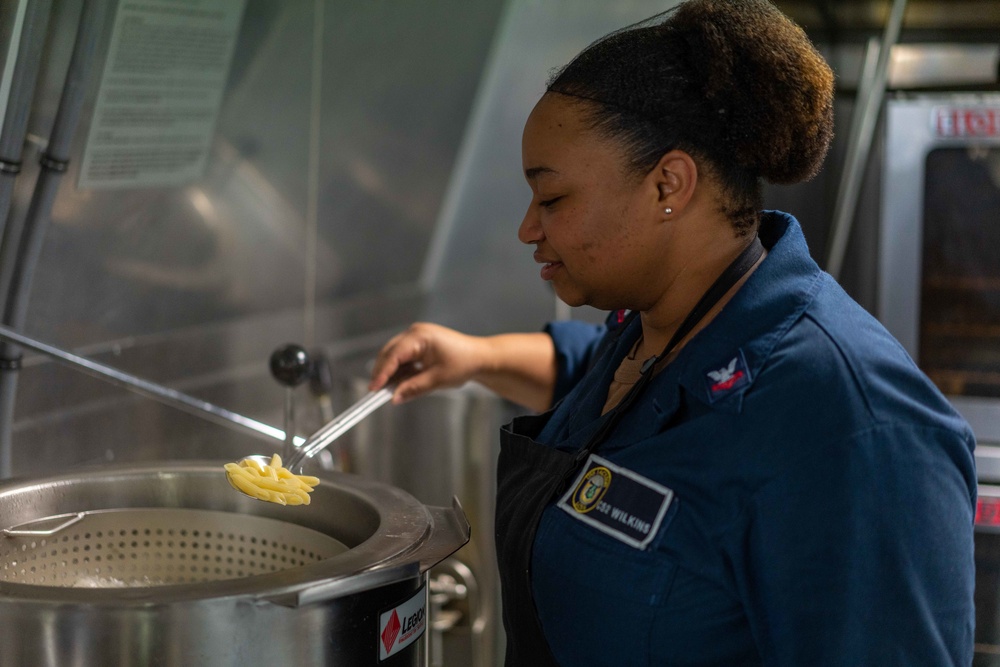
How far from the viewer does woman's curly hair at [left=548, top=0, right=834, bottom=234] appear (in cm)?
89

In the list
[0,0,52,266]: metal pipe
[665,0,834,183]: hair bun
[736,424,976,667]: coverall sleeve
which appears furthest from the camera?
[0,0,52,266]: metal pipe

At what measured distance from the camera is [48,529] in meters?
1.07

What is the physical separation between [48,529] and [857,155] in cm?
169

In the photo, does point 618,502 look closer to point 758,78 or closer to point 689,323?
point 689,323

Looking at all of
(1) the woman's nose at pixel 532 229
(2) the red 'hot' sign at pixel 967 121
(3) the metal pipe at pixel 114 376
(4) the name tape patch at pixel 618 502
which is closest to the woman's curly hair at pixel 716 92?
(1) the woman's nose at pixel 532 229

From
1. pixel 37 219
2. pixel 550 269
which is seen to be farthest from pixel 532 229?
pixel 37 219

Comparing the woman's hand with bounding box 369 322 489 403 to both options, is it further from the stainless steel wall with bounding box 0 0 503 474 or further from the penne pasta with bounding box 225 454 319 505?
the stainless steel wall with bounding box 0 0 503 474

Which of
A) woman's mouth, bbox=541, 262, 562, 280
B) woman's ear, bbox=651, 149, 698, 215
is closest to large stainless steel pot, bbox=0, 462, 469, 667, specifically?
woman's mouth, bbox=541, 262, 562, 280

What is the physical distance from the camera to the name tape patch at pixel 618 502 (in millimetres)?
854

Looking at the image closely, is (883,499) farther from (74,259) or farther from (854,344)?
(74,259)

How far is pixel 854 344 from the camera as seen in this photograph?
0.83 meters

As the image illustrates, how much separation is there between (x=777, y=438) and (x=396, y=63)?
1.44 metres

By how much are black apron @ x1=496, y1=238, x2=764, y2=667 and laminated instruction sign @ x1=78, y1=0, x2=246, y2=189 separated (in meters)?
0.75

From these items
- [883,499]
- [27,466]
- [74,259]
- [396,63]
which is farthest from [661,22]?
[396,63]
